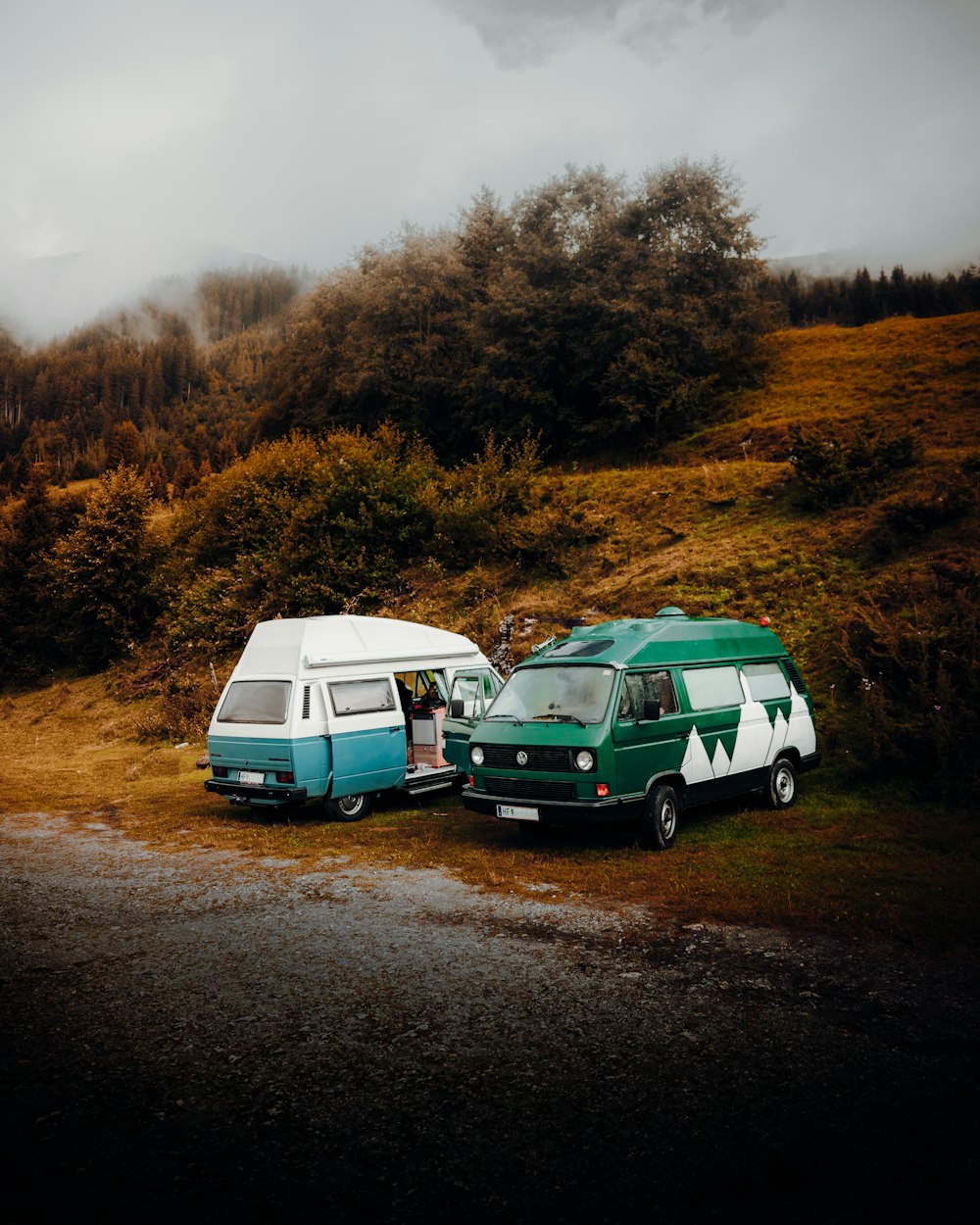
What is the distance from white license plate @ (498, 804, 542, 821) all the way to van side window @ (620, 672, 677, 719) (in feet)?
4.49

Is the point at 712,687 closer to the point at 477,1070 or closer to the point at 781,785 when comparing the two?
the point at 781,785

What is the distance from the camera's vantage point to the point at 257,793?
1042 centimetres

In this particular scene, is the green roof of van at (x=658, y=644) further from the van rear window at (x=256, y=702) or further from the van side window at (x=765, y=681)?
the van rear window at (x=256, y=702)

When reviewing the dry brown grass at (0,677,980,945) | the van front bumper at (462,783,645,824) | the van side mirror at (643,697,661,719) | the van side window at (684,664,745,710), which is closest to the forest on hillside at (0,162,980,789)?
the dry brown grass at (0,677,980,945)

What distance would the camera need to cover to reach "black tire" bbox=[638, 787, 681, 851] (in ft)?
27.5

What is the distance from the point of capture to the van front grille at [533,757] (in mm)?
8297

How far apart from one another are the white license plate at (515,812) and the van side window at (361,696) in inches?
119

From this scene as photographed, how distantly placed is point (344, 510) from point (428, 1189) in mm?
25360

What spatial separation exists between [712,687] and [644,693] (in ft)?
3.96

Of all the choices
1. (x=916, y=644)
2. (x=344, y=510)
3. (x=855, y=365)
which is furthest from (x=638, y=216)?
(x=916, y=644)

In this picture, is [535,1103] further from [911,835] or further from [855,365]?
[855,365]

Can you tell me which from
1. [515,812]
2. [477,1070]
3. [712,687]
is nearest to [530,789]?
[515,812]

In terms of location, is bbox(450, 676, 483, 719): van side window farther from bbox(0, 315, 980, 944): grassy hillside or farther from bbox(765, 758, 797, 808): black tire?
bbox(765, 758, 797, 808): black tire

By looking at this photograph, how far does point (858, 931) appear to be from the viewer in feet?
19.3
